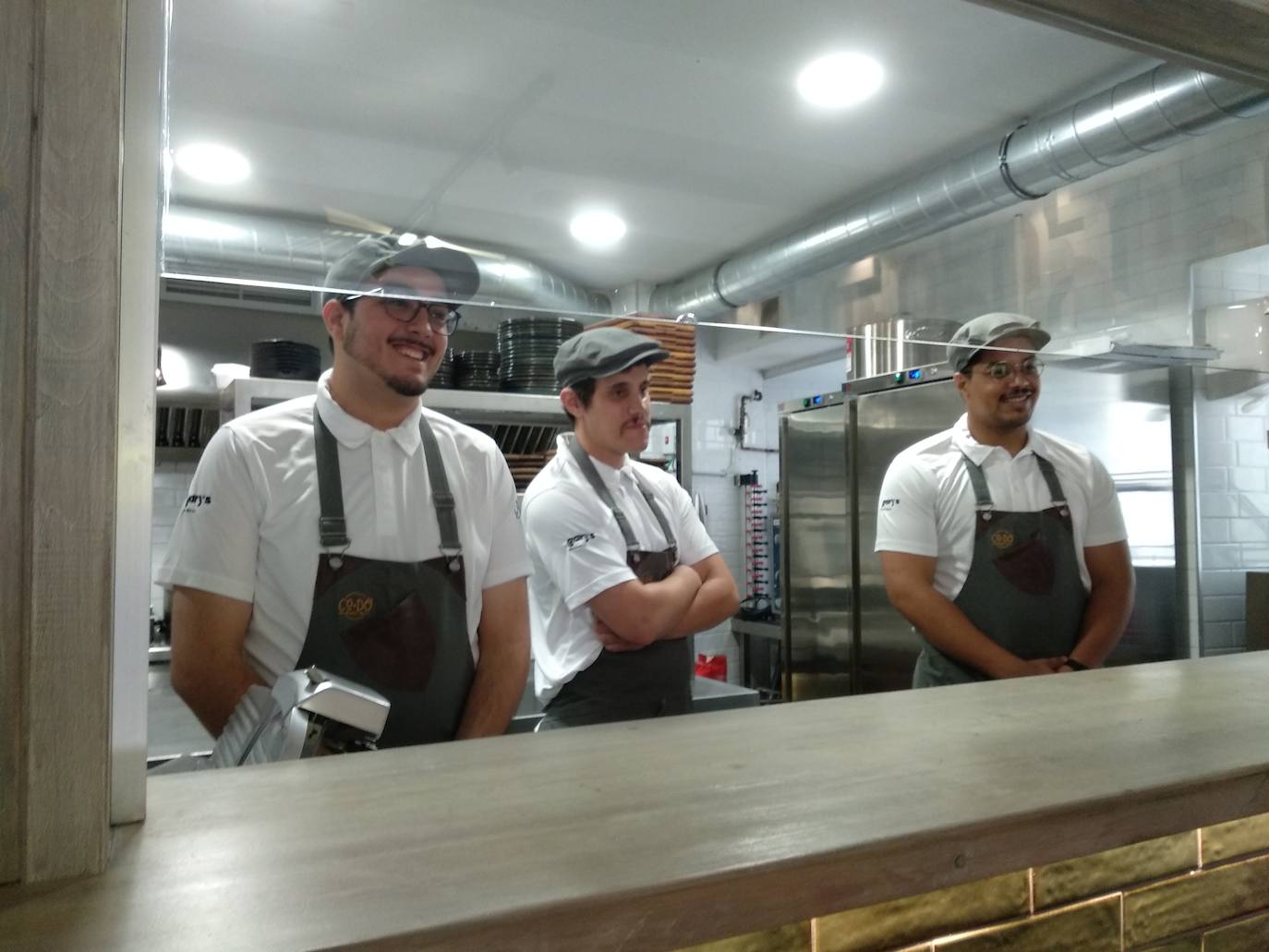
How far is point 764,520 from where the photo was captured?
7.18 m

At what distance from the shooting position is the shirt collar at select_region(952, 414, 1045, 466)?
2320mm

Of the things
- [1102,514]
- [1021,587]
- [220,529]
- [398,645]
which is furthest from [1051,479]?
[220,529]

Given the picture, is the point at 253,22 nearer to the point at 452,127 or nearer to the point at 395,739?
the point at 452,127

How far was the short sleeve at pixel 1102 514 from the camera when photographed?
7.45 feet

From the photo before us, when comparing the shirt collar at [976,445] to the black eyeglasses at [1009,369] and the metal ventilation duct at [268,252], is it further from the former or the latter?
the metal ventilation duct at [268,252]

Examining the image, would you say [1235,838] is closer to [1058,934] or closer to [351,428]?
[1058,934]

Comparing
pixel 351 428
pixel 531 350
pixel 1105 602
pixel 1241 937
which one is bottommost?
pixel 1241 937

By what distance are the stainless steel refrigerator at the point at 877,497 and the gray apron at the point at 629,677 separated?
6.14 ft

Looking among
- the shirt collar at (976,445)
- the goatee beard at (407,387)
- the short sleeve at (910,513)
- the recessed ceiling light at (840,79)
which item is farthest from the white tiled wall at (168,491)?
the recessed ceiling light at (840,79)

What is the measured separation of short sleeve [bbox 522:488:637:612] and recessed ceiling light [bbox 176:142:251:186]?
111 centimetres

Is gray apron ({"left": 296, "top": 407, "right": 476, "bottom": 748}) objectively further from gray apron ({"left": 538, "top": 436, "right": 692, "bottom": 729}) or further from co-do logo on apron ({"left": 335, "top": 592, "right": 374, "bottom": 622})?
gray apron ({"left": 538, "top": 436, "right": 692, "bottom": 729})

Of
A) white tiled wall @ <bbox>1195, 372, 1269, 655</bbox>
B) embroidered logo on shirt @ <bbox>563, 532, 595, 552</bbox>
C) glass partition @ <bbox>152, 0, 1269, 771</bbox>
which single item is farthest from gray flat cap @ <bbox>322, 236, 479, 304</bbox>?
white tiled wall @ <bbox>1195, 372, 1269, 655</bbox>

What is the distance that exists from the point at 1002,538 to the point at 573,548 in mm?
1084

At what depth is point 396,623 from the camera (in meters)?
1.50
